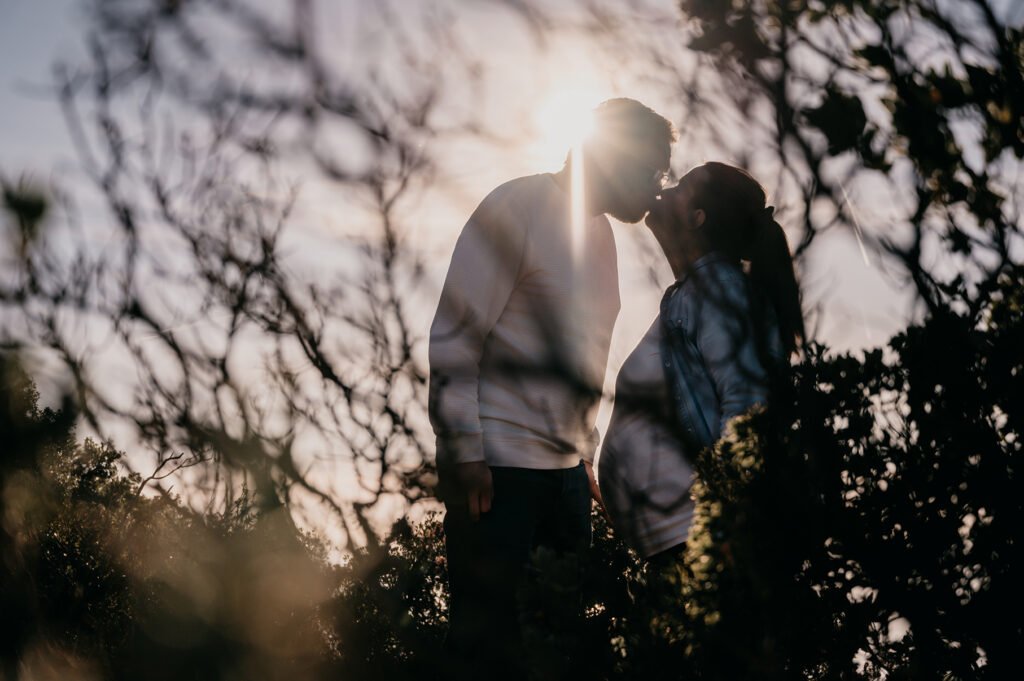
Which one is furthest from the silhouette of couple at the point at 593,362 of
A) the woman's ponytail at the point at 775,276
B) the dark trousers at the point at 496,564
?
the woman's ponytail at the point at 775,276

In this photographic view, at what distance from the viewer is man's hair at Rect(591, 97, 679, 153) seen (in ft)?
7.59

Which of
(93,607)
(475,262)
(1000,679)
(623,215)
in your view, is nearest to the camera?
(1000,679)

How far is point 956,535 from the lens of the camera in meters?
1.95

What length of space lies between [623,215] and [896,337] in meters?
0.93

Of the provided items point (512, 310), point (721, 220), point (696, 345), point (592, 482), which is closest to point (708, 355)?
point (696, 345)

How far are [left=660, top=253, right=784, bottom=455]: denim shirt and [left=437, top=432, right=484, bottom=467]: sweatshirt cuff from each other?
0.59m

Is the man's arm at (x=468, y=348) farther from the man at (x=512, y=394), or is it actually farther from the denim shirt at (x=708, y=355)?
the denim shirt at (x=708, y=355)

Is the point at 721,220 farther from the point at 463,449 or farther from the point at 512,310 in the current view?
the point at 463,449

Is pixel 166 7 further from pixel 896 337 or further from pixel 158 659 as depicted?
pixel 158 659

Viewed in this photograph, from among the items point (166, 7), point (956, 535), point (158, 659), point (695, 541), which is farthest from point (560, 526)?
point (158, 659)

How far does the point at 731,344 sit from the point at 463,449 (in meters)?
1.26

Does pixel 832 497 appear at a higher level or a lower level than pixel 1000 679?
higher

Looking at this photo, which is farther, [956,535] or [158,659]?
[158,659]

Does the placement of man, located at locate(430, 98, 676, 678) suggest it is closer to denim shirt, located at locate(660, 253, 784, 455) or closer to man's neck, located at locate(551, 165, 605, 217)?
man's neck, located at locate(551, 165, 605, 217)
